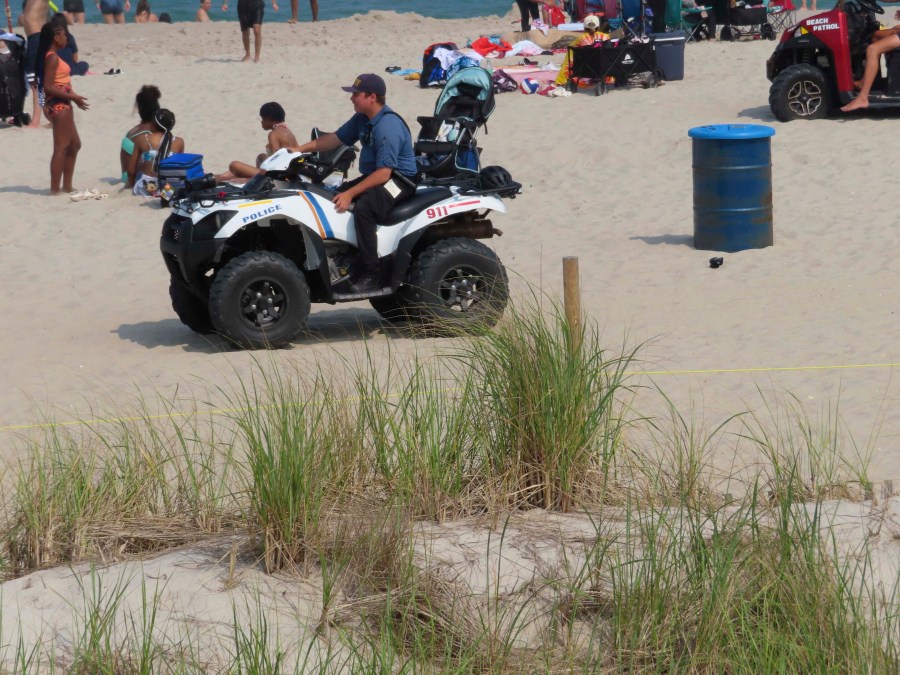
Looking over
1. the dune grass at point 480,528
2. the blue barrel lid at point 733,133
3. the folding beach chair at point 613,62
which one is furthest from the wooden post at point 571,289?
the folding beach chair at point 613,62

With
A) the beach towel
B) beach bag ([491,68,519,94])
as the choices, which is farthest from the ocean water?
beach bag ([491,68,519,94])

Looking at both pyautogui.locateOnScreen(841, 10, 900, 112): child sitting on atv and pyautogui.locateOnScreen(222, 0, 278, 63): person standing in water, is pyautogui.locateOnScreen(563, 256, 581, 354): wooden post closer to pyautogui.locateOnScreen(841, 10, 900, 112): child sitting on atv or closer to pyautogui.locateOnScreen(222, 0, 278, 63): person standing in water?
pyautogui.locateOnScreen(841, 10, 900, 112): child sitting on atv

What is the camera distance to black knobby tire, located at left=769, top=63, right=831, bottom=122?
47.6 feet

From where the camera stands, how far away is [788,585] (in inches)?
140

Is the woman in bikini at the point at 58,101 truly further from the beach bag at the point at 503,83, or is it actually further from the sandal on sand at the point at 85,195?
the beach bag at the point at 503,83

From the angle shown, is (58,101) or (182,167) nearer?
(182,167)

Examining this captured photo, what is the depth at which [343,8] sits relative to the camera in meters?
51.3

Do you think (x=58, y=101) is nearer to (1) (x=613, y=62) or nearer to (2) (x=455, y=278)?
(2) (x=455, y=278)

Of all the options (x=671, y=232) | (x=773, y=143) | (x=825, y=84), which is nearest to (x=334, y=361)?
(x=671, y=232)

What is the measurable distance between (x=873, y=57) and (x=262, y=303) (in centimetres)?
882

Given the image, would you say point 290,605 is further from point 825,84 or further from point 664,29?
point 664,29

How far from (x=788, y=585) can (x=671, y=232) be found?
791cm

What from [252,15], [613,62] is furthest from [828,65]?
[252,15]

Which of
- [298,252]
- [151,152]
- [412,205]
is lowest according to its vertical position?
[298,252]
